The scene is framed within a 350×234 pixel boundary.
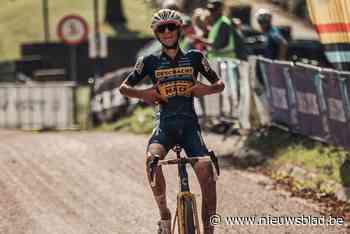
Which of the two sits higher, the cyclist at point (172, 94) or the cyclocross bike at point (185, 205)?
the cyclist at point (172, 94)

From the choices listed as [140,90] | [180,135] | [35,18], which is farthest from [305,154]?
[35,18]

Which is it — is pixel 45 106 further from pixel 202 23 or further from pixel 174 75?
pixel 174 75

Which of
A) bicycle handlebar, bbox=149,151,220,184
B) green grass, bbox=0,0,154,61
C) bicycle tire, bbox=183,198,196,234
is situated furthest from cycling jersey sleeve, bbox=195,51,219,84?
green grass, bbox=0,0,154,61

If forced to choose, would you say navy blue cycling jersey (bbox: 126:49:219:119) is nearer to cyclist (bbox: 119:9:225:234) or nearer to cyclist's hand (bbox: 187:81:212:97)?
cyclist (bbox: 119:9:225:234)

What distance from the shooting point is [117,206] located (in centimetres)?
1196

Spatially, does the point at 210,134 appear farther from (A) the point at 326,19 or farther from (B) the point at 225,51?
(A) the point at 326,19

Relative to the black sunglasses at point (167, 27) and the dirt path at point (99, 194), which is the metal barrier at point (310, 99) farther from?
the black sunglasses at point (167, 27)

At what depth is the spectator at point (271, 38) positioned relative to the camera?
55.4 feet

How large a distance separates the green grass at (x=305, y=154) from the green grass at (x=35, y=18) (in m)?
24.0

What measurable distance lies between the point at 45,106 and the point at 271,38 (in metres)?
8.54

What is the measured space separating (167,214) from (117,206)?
2.98m

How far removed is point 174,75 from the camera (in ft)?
29.6

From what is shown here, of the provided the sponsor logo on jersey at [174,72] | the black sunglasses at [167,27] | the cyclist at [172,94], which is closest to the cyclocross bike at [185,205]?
the cyclist at [172,94]

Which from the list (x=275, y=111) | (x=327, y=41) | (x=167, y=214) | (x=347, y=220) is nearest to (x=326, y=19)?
(x=327, y=41)
